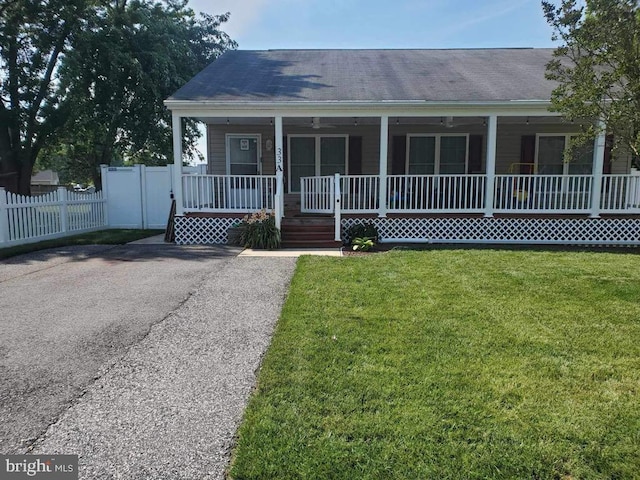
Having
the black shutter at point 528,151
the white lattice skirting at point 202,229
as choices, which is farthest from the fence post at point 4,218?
the black shutter at point 528,151

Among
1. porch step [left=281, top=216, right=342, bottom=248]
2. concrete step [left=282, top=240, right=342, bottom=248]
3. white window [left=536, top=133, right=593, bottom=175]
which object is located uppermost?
white window [left=536, top=133, right=593, bottom=175]

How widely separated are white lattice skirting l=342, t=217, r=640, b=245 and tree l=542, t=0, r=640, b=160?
432 centimetres

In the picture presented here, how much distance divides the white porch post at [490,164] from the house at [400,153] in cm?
3

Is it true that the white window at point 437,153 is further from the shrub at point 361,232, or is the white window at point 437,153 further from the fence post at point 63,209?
the fence post at point 63,209

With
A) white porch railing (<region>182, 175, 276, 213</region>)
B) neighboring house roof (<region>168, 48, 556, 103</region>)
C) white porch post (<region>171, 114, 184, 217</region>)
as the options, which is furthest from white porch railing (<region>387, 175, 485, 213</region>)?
white porch post (<region>171, 114, 184, 217</region>)

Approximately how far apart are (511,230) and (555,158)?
392cm

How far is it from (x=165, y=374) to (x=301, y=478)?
162cm

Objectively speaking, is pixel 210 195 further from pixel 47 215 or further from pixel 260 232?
pixel 47 215

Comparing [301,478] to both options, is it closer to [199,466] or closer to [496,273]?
[199,466]

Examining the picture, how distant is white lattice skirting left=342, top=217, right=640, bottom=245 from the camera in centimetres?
1012

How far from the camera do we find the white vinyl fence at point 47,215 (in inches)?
366

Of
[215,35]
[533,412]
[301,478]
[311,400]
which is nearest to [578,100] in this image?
[533,412]

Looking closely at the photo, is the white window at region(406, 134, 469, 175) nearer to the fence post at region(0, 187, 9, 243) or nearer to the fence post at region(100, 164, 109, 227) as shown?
the fence post at region(100, 164, 109, 227)

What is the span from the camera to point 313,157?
1295 centimetres
